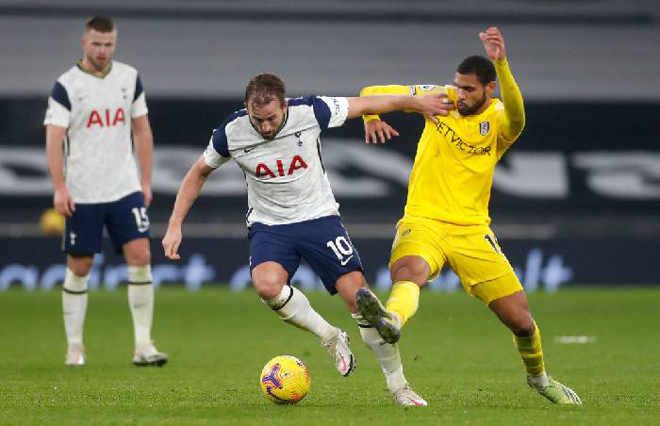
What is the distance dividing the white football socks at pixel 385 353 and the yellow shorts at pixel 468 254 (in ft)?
1.39

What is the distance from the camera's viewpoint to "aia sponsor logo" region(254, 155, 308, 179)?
708cm

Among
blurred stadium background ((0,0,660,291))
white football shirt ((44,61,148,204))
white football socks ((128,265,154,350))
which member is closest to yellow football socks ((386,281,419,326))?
white football socks ((128,265,154,350))

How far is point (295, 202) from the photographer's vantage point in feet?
23.5

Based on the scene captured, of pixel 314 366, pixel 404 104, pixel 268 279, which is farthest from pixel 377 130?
pixel 314 366

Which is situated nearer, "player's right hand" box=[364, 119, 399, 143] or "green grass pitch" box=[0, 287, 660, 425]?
"green grass pitch" box=[0, 287, 660, 425]

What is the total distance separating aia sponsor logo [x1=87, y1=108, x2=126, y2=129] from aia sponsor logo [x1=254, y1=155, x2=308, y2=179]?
2.74 m

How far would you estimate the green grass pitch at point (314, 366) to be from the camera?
6.56 meters

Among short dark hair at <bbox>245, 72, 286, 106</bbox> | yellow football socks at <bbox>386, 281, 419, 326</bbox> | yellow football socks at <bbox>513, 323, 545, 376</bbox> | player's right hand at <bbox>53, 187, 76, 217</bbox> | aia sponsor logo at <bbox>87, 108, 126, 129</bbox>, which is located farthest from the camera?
aia sponsor logo at <bbox>87, 108, 126, 129</bbox>

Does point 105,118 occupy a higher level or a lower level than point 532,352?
higher

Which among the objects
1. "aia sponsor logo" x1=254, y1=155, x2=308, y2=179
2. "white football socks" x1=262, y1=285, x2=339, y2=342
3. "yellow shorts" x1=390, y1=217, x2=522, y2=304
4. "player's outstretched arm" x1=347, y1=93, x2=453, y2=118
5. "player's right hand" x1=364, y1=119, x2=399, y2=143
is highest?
"player's outstretched arm" x1=347, y1=93, x2=453, y2=118

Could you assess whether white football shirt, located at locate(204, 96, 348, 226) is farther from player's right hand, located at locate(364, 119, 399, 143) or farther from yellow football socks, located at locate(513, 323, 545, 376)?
yellow football socks, located at locate(513, 323, 545, 376)

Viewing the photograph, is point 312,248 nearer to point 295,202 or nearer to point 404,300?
point 295,202

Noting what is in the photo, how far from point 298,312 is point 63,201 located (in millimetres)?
2593

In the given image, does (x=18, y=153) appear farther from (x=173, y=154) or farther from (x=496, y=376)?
(x=496, y=376)
